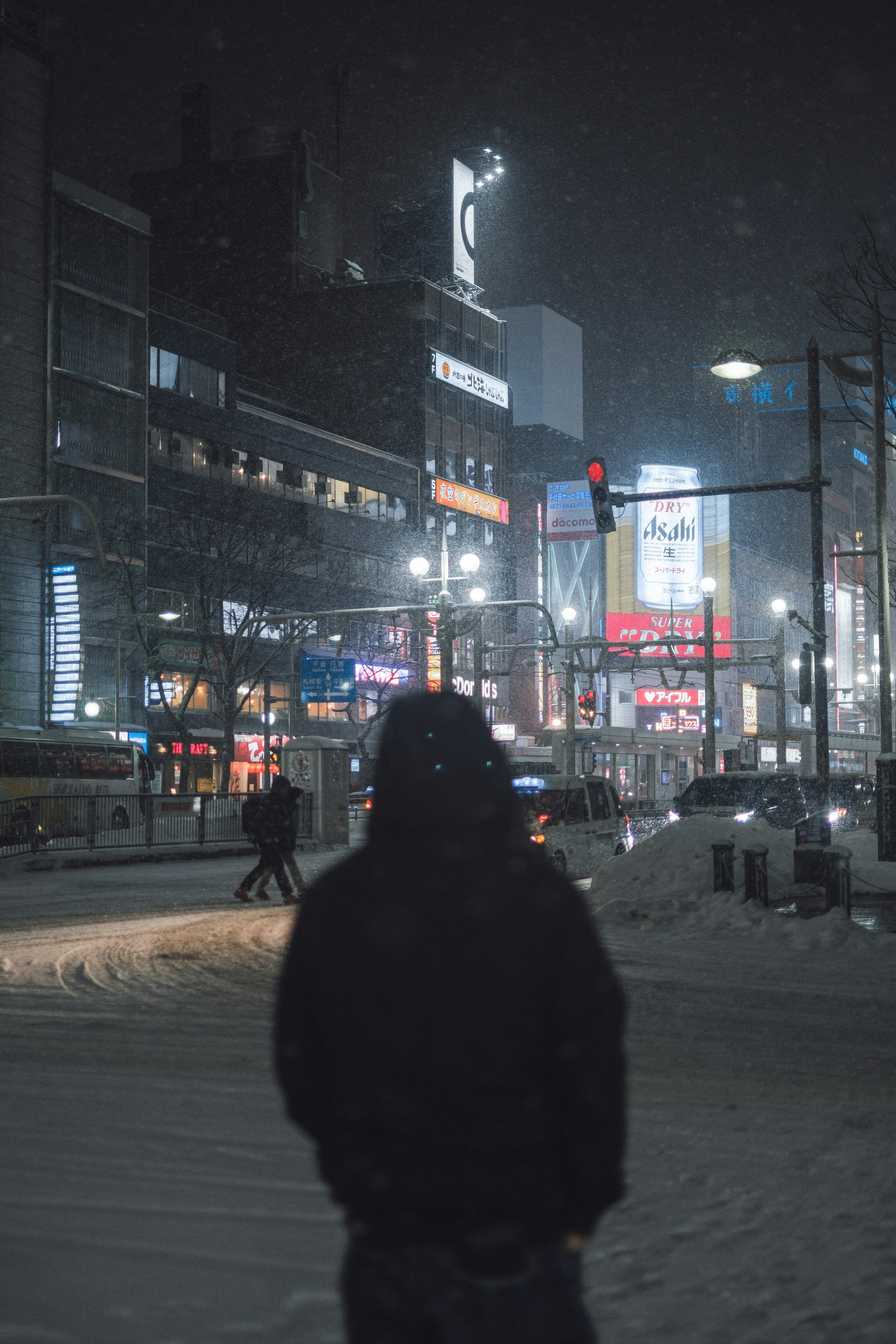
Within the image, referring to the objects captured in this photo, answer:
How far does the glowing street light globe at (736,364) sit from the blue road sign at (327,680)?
24033mm

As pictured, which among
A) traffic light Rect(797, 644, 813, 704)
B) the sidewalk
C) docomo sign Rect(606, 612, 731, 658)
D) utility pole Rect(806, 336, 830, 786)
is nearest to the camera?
utility pole Rect(806, 336, 830, 786)

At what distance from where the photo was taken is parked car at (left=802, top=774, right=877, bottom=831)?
38375 mm

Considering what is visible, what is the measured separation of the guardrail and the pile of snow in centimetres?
1109

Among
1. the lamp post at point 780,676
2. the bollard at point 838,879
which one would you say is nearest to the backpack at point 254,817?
the bollard at point 838,879

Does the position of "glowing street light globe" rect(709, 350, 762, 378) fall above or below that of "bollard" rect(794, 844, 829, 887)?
above

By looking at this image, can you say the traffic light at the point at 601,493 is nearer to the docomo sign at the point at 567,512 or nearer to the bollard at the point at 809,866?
the bollard at the point at 809,866

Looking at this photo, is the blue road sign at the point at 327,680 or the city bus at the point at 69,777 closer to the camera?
the city bus at the point at 69,777

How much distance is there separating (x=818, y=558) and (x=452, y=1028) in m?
19.3

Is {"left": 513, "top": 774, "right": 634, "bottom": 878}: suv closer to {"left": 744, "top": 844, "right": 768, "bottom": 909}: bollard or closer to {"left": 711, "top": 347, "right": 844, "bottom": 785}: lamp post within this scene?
{"left": 711, "top": 347, "right": 844, "bottom": 785}: lamp post

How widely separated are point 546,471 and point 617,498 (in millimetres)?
109242

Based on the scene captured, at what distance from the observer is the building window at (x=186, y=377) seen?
65500 millimetres

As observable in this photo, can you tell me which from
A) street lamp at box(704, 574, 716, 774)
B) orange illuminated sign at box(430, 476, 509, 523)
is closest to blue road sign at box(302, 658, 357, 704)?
street lamp at box(704, 574, 716, 774)

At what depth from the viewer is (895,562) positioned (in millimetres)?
32750

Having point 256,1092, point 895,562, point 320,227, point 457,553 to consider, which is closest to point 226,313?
point 320,227
